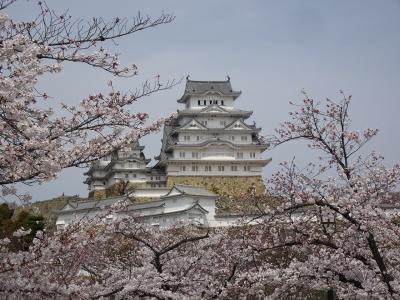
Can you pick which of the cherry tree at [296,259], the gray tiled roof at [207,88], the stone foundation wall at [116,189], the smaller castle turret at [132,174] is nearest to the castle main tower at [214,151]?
the smaller castle turret at [132,174]

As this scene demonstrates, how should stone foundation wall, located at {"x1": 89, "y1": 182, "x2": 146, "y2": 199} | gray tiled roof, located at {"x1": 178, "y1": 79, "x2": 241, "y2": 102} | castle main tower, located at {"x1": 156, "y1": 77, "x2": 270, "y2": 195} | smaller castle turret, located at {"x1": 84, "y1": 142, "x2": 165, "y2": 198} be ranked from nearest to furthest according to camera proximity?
stone foundation wall, located at {"x1": 89, "y1": 182, "x2": 146, "y2": 199} → castle main tower, located at {"x1": 156, "y1": 77, "x2": 270, "y2": 195} → smaller castle turret, located at {"x1": 84, "y1": 142, "x2": 165, "y2": 198} → gray tiled roof, located at {"x1": 178, "y1": 79, "x2": 241, "y2": 102}

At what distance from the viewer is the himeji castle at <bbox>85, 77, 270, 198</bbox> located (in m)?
42.3

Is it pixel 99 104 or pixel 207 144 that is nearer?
pixel 99 104

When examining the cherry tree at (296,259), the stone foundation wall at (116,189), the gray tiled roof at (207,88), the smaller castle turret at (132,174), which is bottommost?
the cherry tree at (296,259)

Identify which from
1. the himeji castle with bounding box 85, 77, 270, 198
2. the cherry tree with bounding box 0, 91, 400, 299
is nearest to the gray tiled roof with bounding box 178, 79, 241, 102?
the himeji castle with bounding box 85, 77, 270, 198

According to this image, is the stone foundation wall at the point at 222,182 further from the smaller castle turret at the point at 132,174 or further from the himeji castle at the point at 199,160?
the smaller castle turret at the point at 132,174

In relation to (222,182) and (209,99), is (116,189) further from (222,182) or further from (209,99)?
(209,99)

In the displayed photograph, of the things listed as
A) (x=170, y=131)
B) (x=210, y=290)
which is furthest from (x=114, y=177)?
(x=210, y=290)

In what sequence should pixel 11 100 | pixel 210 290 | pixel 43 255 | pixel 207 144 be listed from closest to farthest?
1. pixel 11 100
2. pixel 43 255
3. pixel 210 290
4. pixel 207 144

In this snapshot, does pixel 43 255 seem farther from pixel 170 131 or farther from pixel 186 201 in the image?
pixel 170 131

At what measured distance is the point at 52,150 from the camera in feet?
17.7

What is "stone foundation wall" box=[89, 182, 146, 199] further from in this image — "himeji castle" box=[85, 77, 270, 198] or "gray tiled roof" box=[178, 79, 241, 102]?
"gray tiled roof" box=[178, 79, 241, 102]

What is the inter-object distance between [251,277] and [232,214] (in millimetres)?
24711

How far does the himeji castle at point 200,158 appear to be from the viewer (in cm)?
4234
